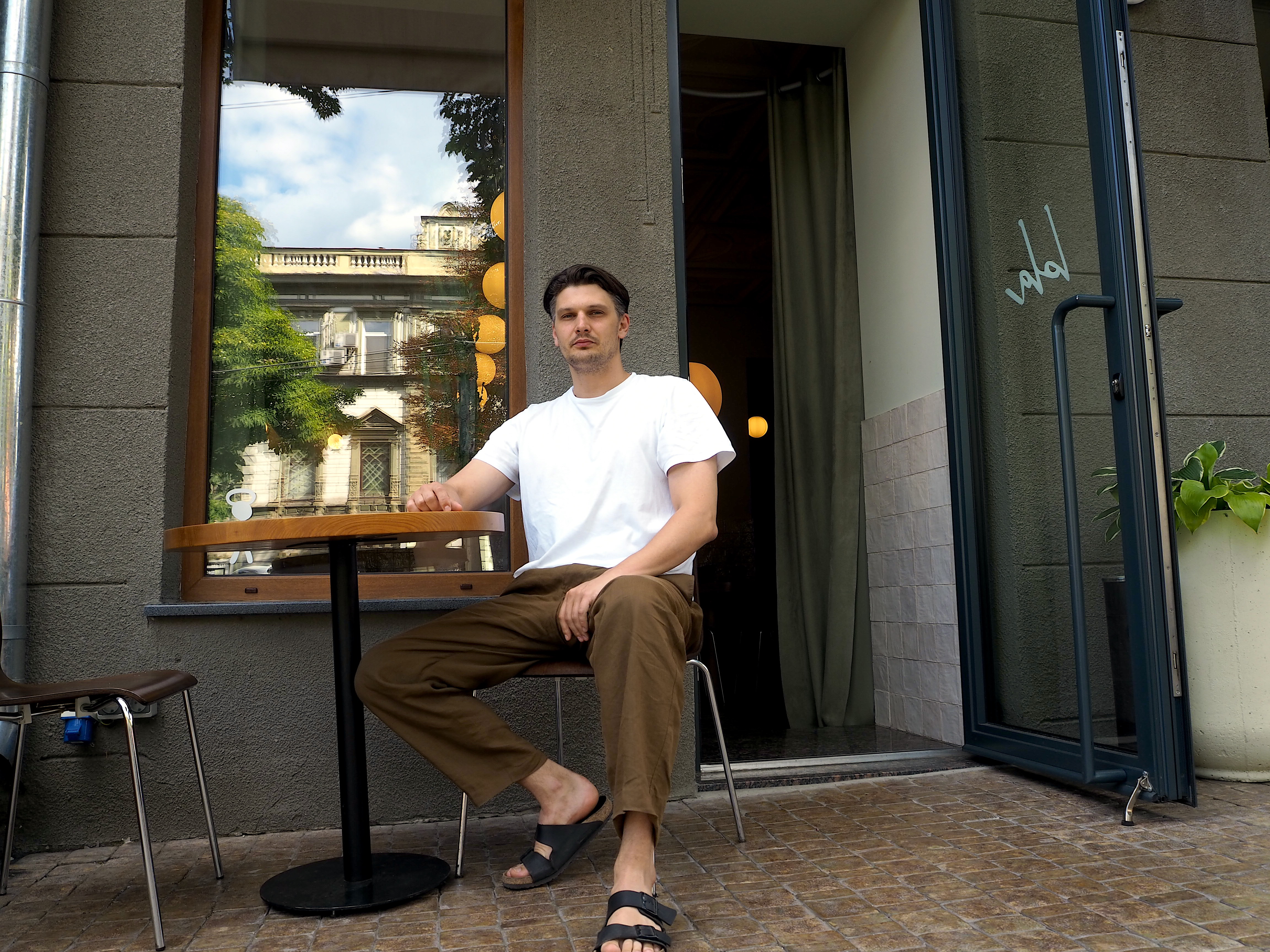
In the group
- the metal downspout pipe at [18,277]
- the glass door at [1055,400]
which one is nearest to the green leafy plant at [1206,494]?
the glass door at [1055,400]

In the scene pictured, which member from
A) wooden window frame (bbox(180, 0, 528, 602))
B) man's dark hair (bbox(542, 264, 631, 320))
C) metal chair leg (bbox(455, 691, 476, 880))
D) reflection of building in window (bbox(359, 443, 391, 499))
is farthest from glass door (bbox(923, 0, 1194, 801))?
reflection of building in window (bbox(359, 443, 391, 499))

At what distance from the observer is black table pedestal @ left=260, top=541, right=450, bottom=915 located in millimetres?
1980

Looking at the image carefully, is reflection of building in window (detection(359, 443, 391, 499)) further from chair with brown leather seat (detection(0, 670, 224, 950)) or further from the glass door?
the glass door

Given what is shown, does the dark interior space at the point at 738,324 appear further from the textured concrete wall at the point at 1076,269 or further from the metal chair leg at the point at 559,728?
the textured concrete wall at the point at 1076,269

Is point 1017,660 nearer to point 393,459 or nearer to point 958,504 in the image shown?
point 958,504

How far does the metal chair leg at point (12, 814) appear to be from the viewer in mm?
2062

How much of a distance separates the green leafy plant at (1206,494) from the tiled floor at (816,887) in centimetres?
71

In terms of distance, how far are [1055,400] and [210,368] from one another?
97.0 inches

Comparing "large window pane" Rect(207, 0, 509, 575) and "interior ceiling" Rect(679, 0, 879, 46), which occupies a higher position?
"interior ceiling" Rect(679, 0, 879, 46)

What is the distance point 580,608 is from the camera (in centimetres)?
193

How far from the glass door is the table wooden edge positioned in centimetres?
165

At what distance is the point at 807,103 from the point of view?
447 cm

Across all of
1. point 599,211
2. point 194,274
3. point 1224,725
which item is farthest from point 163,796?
point 1224,725

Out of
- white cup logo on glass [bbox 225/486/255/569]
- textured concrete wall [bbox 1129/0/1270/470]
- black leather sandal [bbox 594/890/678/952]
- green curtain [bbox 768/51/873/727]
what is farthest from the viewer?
green curtain [bbox 768/51/873/727]
